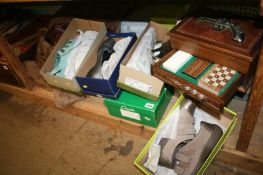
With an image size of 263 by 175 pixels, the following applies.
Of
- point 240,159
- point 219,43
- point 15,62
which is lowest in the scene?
point 240,159

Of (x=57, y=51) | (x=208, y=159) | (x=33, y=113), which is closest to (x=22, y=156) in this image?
(x=33, y=113)

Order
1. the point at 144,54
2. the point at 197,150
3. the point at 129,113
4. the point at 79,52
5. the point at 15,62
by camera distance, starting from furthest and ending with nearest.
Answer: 1. the point at 15,62
2. the point at 79,52
3. the point at 129,113
4. the point at 144,54
5. the point at 197,150

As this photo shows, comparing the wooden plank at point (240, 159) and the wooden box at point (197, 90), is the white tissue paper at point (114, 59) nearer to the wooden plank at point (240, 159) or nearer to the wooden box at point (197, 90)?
the wooden box at point (197, 90)

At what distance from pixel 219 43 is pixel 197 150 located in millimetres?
476

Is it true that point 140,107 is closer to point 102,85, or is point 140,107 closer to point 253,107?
point 102,85

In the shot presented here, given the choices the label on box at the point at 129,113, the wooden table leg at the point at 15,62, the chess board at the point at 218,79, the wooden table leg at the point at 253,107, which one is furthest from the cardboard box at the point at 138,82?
the wooden table leg at the point at 15,62

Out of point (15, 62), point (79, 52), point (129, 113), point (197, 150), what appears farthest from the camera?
point (15, 62)

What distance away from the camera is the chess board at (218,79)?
947 millimetres

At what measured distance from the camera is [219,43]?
946mm

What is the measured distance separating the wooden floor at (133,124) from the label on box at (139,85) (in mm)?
268

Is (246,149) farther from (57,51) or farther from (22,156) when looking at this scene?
(22,156)

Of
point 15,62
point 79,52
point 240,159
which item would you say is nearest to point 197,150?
point 240,159

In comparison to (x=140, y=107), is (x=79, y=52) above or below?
above


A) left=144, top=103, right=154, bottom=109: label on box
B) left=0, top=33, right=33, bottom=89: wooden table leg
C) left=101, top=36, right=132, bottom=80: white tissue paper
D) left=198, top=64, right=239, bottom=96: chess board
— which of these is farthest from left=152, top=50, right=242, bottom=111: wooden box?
left=0, top=33, right=33, bottom=89: wooden table leg
